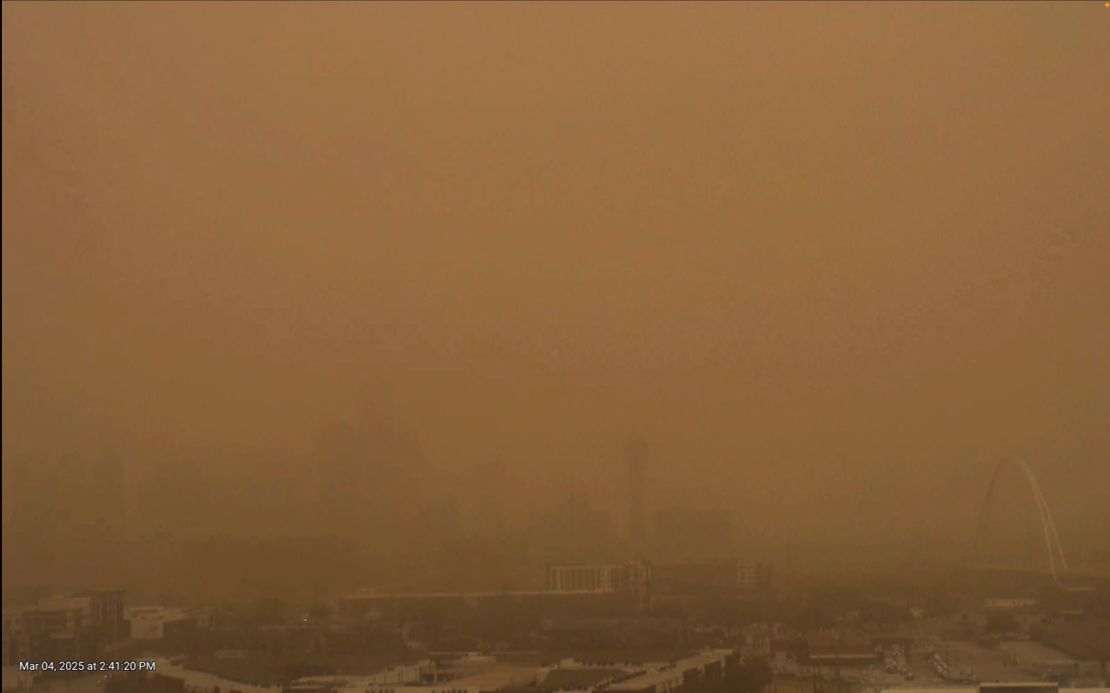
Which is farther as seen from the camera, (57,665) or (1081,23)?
(1081,23)

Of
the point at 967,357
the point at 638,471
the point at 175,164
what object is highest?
the point at 175,164

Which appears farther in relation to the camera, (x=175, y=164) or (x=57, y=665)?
(x=175, y=164)

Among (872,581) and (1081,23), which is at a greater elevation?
(1081,23)

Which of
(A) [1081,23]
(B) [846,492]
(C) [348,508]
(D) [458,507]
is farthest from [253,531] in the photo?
(A) [1081,23]

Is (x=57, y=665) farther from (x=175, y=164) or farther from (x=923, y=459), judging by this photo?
(x=923, y=459)

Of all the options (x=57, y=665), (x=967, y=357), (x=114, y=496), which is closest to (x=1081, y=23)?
(x=967, y=357)

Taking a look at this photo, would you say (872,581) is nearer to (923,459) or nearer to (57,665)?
(923,459)
